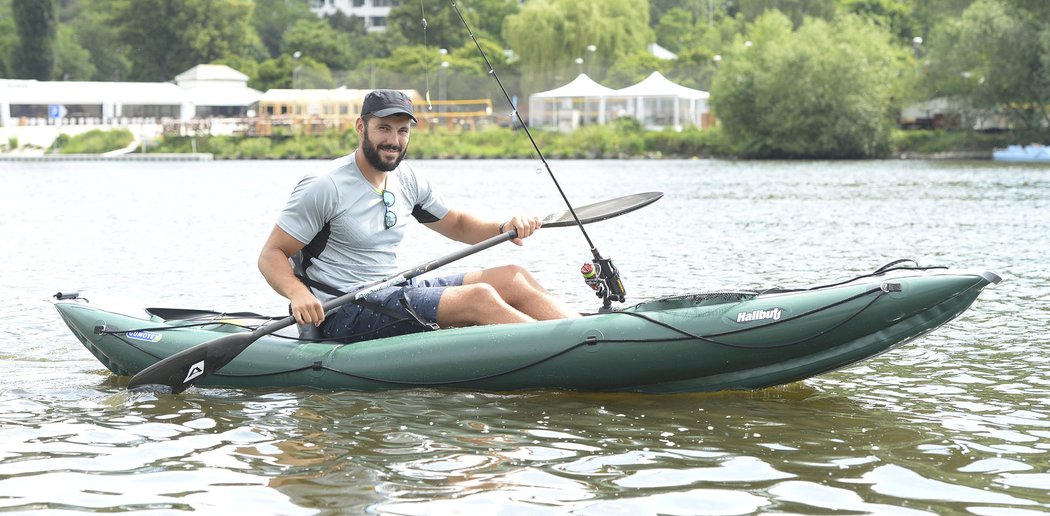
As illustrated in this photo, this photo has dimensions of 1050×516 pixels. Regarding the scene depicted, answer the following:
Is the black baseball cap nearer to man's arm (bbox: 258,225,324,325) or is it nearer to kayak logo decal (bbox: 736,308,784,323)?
man's arm (bbox: 258,225,324,325)

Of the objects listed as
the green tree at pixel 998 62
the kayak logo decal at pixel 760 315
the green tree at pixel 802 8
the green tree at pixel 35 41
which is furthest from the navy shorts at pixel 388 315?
the green tree at pixel 35 41

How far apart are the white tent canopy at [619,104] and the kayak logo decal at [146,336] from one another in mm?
48366

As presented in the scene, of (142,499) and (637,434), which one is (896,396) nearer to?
(637,434)

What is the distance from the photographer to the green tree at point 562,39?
59219mm

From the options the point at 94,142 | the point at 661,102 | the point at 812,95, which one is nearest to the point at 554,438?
the point at 812,95

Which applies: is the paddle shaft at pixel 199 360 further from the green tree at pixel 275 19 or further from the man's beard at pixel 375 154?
the green tree at pixel 275 19

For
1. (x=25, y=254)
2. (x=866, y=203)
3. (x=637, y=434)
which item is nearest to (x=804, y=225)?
(x=866, y=203)

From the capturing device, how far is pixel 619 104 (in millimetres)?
58125

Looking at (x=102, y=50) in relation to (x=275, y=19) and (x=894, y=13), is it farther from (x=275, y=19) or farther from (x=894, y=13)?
(x=894, y=13)

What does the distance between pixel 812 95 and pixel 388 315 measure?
141ft

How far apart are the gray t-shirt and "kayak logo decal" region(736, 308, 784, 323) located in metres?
1.72

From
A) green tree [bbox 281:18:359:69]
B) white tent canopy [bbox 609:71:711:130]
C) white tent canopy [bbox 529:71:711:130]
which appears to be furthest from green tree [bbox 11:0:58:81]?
white tent canopy [bbox 609:71:711:130]

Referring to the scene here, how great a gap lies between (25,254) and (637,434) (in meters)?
11.9

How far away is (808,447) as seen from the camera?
17.7 feet
